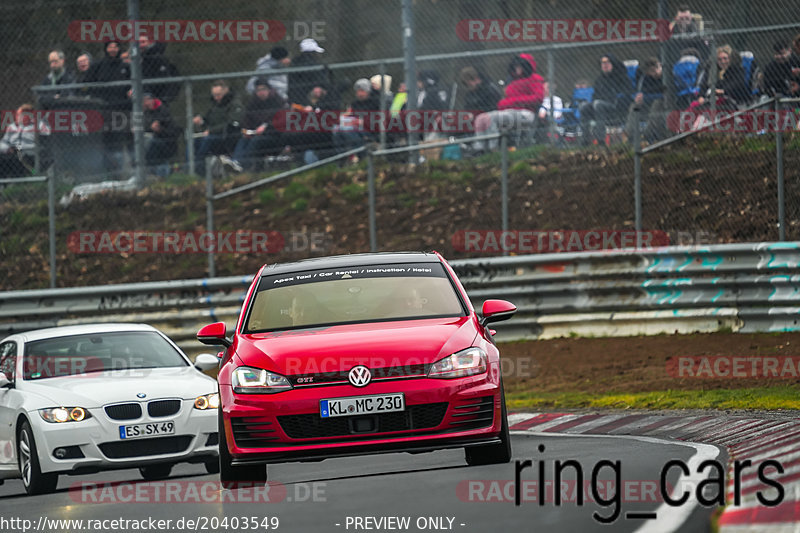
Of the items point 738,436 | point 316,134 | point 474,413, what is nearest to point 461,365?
point 474,413

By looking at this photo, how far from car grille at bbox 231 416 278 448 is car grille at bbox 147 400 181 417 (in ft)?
8.04

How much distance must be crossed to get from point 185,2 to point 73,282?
546 centimetres

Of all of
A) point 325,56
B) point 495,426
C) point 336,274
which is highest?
point 325,56

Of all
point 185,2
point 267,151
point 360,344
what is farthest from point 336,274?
point 185,2

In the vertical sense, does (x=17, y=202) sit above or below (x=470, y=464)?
above

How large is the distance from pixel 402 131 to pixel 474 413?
38.6ft

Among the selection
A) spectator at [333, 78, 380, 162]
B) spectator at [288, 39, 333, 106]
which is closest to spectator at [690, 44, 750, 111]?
spectator at [333, 78, 380, 162]

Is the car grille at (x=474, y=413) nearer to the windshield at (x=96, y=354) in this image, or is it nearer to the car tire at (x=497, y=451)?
the car tire at (x=497, y=451)

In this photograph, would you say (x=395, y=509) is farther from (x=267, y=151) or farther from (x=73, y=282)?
(x=73, y=282)

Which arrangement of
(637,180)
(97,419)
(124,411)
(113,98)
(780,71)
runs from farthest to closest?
(113,98) < (780,71) < (637,180) < (124,411) < (97,419)

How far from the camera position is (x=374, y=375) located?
8852 millimetres

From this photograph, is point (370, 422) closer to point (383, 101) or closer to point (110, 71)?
point (383, 101)

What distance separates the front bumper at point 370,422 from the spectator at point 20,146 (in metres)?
14.3

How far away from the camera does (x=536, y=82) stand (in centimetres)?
2025
